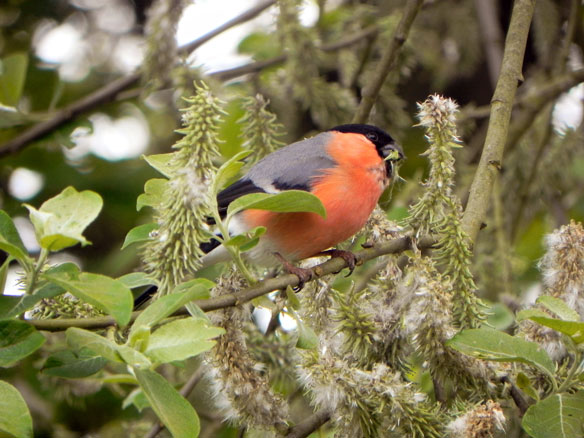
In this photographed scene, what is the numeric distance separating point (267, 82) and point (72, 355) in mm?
2201

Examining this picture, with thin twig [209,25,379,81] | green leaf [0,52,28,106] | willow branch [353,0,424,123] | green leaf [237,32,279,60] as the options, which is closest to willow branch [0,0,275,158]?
thin twig [209,25,379,81]

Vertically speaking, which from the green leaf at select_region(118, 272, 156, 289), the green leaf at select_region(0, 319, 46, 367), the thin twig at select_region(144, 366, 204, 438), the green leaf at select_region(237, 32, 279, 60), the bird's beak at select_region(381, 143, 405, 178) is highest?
the green leaf at select_region(0, 319, 46, 367)

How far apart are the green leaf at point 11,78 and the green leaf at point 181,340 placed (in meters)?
1.72

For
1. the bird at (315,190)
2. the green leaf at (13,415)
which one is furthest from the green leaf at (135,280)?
the bird at (315,190)

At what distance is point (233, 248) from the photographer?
157 cm

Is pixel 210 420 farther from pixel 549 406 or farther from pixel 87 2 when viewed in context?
pixel 87 2

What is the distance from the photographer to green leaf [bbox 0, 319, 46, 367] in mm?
1426

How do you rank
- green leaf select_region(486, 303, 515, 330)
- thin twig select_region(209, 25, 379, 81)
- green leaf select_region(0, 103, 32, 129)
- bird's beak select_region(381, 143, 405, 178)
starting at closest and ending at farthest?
1. green leaf select_region(486, 303, 515, 330)
2. bird's beak select_region(381, 143, 405, 178)
3. green leaf select_region(0, 103, 32, 129)
4. thin twig select_region(209, 25, 379, 81)

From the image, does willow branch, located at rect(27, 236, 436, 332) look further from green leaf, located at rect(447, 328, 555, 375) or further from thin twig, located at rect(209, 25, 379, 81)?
thin twig, located at rect(209, 25, 379, 81)

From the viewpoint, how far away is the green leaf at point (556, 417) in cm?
147

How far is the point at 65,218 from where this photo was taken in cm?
137

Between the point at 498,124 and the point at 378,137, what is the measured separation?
1.74 feet

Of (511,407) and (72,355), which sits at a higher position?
(72,355)

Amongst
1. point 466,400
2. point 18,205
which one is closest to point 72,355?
point 466,400
